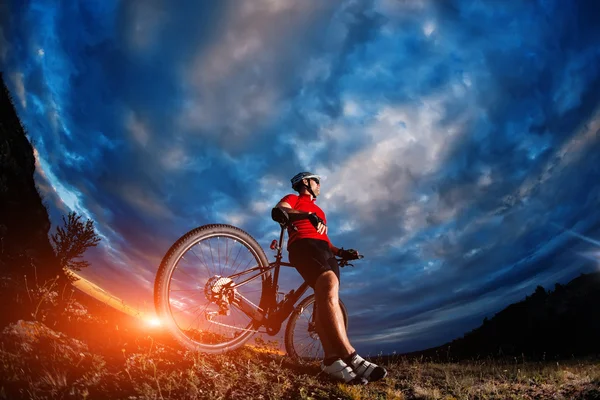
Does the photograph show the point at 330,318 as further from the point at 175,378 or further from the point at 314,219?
the point at 175,378

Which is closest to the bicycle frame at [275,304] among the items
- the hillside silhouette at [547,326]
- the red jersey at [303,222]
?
the red jersey at [303,222]

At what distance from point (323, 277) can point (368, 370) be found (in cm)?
120

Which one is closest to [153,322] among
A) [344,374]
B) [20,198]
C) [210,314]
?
[210,314]

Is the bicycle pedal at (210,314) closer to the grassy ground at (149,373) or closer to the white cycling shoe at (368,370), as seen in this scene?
the grassy ground at (149,373)

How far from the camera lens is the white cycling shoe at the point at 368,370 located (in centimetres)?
346

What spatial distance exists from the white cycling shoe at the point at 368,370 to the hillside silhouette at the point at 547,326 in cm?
3963

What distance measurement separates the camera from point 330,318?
3770 mm

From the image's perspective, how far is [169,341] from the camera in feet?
12.4

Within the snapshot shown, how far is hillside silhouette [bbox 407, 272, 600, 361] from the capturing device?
1548 inches

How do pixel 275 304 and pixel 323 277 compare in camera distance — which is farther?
pixel 275 304

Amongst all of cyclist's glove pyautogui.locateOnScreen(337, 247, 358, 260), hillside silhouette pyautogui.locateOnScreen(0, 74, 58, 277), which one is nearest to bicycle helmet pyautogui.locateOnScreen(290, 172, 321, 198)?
cyclist's glove pyautogui.locateOnScreen(337, 247, 358, 260)

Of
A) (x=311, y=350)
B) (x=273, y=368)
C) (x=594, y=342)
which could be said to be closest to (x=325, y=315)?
(x=273, y=368)

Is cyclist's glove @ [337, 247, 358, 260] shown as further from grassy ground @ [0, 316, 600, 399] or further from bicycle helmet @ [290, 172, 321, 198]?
grassy ground @ [0, 316, 600, 399]

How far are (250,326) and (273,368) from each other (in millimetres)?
782
